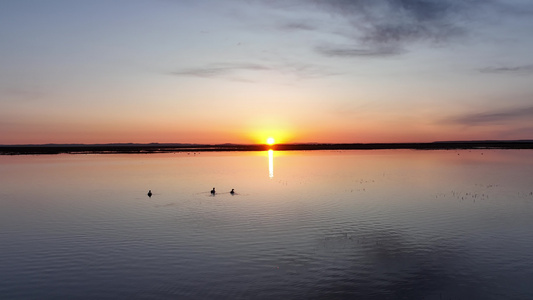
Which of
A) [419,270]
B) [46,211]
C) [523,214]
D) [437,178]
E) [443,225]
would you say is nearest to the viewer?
[419,270]

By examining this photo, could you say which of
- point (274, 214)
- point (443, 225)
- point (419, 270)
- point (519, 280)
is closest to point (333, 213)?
point (274, 214)

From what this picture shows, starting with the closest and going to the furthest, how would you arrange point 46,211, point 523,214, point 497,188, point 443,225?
point 443,225 → point 523,214 → point 46,211 → point 497,188

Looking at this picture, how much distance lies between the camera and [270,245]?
22.4 m

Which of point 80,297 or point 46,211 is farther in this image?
point 46,211

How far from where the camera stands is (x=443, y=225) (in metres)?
26.9

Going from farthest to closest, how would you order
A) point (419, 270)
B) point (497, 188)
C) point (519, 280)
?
point (497, 188)
point (419, 270)
point (519, 280)

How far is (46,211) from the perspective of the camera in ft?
109

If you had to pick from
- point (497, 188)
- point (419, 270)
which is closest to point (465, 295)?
point (419, 270)

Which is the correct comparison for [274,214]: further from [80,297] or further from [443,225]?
[80,297]

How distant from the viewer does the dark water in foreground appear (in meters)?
16.4

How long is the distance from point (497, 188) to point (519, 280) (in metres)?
31.4

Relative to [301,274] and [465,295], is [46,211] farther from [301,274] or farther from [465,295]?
[465,295]

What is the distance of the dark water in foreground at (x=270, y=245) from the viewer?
645 inches

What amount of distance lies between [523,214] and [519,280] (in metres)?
15.7
